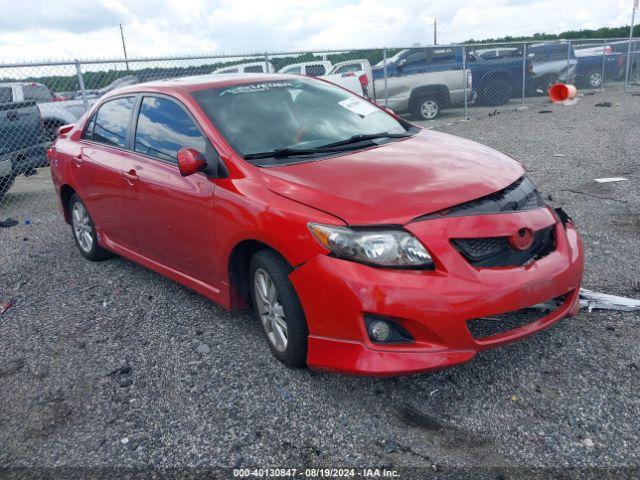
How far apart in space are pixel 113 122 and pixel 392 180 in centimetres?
278

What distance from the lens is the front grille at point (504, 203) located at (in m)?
2.90

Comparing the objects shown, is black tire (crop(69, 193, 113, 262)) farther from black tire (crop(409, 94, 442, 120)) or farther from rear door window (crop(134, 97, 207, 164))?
black tire (crop(409, 94, 442, 120))

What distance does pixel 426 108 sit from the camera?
15914 millimetres

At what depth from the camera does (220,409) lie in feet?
10.1

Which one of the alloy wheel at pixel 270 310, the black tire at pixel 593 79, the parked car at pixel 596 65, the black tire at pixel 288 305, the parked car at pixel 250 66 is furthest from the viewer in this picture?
the black tire at pixel 593 79

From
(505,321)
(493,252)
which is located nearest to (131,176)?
(493,252)

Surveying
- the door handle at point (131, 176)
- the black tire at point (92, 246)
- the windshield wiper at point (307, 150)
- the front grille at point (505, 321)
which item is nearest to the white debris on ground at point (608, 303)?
the front grille at point (505, 321)

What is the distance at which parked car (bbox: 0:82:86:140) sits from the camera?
10047 mm

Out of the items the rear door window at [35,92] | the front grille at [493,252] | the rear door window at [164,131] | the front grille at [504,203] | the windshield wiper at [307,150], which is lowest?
the front grille at [493,252]

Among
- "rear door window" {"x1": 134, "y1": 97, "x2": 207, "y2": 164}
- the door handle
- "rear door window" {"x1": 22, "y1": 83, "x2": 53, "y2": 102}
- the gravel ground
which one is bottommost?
the gravel ground

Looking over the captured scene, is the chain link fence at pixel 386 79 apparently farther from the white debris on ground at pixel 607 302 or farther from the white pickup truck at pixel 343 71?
the white debris on ground at pixel 607 302

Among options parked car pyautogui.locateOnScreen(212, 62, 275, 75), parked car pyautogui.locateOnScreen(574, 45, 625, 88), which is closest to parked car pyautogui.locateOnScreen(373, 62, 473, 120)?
parked car pyautogui.locateOnScreen(212, 62, 275, 75)

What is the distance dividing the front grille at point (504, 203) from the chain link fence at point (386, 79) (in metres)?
7.18

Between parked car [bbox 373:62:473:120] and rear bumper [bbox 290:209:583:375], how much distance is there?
13.1m
